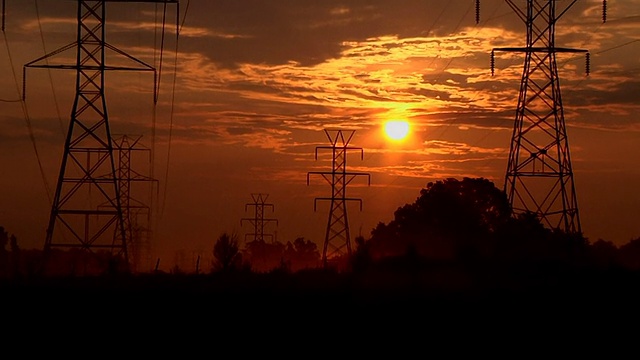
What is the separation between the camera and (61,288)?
4056 cm

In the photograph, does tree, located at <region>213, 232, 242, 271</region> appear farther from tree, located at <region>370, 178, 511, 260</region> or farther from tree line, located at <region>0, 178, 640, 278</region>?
tree, located at <region>370, 178, 511, 260</region>

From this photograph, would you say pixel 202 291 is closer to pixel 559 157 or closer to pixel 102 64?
pixel 102 64

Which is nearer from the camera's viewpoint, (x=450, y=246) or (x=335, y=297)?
(x=335, y=297)

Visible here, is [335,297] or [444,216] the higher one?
[444,216]

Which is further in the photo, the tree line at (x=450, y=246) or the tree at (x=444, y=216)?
the tree at (x=444, y=216)

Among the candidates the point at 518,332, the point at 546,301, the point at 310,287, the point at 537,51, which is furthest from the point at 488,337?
the point at 537,51

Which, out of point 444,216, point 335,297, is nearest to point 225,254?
point 335,297

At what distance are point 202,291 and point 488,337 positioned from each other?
11.1 m

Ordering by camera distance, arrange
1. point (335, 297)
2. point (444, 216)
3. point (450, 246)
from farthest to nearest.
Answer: point (444, 216), point (450, 246), point (335, 297)

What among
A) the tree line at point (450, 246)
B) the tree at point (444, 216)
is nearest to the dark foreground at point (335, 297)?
the tree line at point (450, 246)

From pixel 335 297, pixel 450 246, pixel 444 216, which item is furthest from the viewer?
pixel 444 216

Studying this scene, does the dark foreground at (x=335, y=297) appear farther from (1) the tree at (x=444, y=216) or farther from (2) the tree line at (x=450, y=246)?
(1) the tree at (x=444, y=216)

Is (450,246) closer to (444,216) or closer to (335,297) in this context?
(444,216)

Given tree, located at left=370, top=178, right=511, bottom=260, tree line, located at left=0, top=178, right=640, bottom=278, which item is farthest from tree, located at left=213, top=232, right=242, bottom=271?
tree, located at left=370, top=178, right=511, bottom=260
